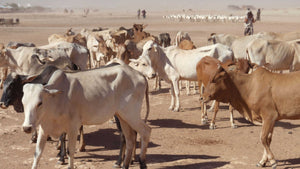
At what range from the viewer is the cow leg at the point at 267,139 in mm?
7488

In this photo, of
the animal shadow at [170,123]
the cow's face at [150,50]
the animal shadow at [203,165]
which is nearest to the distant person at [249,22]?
the cow's face at [150,50]

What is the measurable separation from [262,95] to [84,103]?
309 centimetres

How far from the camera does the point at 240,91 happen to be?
7781 millimetres

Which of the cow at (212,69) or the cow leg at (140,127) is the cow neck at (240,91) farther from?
the cow at (212,69)

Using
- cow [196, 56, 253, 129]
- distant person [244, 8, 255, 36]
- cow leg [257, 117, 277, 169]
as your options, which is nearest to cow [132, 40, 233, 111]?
cow [196, 56, 253, 129]

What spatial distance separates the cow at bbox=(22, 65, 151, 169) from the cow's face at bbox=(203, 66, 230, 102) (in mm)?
1151

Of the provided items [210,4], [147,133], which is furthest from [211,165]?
[210,4]

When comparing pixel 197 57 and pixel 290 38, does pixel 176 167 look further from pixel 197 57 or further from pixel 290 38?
pixel 290 38

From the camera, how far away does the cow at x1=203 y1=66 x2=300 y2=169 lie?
751 centimetres

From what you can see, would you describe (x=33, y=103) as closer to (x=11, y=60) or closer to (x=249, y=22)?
(x=11, y=60)

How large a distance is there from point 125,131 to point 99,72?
115 cm

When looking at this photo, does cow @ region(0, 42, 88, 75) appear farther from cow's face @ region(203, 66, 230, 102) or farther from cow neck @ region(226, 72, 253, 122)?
cow neck @ region(226, 72, 253, 122)

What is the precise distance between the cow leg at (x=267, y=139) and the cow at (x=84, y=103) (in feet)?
6.58

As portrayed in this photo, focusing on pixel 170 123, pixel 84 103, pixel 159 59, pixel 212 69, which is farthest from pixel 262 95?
pixel 159 59
